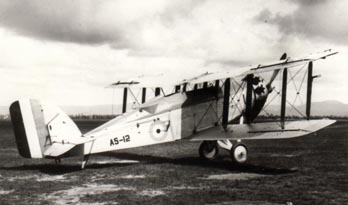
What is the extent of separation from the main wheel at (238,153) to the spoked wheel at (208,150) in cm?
162

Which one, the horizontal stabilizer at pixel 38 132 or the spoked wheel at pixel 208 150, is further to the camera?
the spoked wheel at pixel 208 150

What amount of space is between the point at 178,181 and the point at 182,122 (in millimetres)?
3182

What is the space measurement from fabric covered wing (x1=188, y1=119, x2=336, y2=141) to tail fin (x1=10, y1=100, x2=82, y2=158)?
3.68 metres

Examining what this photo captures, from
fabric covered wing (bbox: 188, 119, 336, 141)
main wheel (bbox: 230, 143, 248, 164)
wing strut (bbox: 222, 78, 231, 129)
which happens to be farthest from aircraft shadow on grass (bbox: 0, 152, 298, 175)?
wing strut (bbox: 222, 78, 231, 129)

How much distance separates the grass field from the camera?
7176 millimetres

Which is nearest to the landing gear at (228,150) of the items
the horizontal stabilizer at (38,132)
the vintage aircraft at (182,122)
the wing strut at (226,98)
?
the vintage aircraft at (182,122)

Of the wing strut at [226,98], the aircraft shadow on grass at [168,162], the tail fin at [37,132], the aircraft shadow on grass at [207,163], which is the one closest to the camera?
the tail fin at [37,132]

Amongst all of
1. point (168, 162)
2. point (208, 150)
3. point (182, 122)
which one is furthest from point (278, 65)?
point (168, 162)

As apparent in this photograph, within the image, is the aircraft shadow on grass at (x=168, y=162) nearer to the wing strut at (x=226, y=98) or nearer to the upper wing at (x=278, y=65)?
the wing strut at (x=226, y=98)

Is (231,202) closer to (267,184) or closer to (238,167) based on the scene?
(267,184)

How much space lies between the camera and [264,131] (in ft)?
36.0

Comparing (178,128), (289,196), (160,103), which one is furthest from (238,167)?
(289,196)

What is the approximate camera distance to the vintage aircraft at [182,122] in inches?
385

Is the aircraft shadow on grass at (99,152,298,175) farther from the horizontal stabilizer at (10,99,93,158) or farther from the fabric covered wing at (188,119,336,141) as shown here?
the horizontal stabilizer at (10,99,93,158)
